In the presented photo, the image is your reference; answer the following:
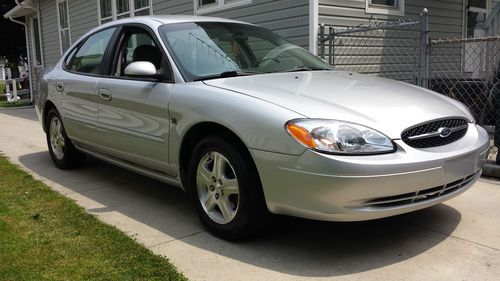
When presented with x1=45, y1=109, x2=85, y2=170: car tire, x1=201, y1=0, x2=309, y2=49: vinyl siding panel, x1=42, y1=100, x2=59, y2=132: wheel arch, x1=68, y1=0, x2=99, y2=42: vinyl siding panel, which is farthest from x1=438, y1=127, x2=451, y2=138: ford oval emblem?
x1=68, y1=0, x2=99, y2=42: vinyl siding panel

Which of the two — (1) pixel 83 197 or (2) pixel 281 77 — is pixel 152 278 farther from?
(1) pixel 83 197

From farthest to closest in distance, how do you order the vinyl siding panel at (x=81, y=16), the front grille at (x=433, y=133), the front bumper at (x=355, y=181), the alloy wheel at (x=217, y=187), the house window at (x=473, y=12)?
the vinyl siding panel at (x=81, y=16), the house window at (x=473, y=12), the alloy wheel at (x=217, y=187), the front grille at (x=433, y=133), the front bumper at (x=355, y=181)

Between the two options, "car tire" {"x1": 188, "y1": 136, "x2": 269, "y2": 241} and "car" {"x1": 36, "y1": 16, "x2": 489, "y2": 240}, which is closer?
"car" {"x1": 36, "y1": 16, "x2": 489, "y2": 240}

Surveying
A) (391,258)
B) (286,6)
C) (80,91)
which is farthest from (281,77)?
(286,6)

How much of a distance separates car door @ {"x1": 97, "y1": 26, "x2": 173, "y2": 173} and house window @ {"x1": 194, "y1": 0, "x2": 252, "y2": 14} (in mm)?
3743

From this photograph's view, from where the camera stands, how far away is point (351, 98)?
3352 millimetres

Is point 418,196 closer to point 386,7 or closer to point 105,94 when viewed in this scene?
point 105,94

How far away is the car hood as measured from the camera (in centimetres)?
310

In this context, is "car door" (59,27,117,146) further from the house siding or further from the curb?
the curb

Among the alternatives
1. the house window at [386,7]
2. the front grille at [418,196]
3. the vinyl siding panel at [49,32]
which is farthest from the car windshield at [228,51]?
the vinyl siding panel at [49,32]

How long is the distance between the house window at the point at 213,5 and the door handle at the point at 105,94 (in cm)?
390

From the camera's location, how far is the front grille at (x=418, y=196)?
3.02m

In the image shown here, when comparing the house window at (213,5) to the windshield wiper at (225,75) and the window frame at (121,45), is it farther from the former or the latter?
the windshield wiper at (225,75)

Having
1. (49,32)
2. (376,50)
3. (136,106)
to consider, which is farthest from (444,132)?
(49,32)
